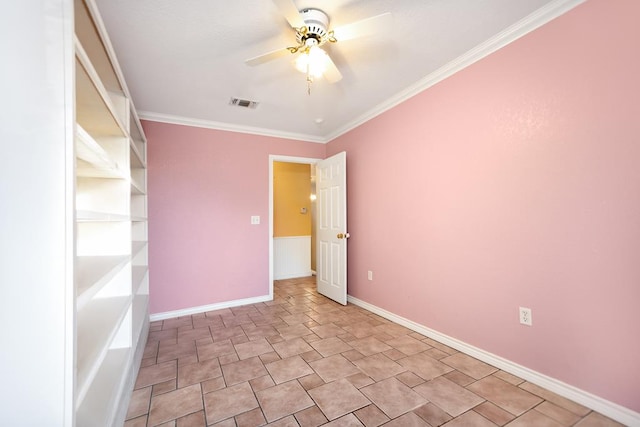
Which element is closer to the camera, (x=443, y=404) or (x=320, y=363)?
(x=443, y=404)

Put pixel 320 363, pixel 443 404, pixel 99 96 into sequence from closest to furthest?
1. pixel 99 96
2. pixel 443 404
3. pixel 320 363

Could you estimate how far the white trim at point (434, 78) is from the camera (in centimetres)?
175

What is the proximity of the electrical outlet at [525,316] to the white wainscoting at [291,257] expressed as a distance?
3.87m

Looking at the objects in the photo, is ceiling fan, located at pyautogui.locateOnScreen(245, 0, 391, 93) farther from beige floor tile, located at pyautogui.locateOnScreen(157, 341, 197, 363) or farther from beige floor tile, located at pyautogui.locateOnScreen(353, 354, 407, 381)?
beige floor tile, located at pyautogui.locateOnScreen(157, 341, 197, 363)

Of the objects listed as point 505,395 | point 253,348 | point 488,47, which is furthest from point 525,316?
point 253,348

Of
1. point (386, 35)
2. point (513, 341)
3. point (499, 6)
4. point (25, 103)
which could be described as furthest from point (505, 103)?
point (25, 103)

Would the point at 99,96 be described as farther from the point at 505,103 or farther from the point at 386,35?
the point at 505,103

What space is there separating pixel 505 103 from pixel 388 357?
85.9 inches

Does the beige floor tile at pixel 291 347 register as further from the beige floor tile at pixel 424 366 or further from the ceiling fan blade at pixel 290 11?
the ceiling fan blade at pixel 290 11

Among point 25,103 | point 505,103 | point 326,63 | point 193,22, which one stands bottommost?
point 25,103

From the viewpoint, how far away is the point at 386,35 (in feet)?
6.40

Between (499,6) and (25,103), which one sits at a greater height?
(499,6)

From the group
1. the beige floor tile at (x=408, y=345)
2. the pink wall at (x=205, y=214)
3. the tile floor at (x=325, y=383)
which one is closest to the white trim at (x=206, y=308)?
the pink wall at (x=205, y=214)

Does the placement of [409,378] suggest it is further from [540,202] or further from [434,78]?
[434,78]
